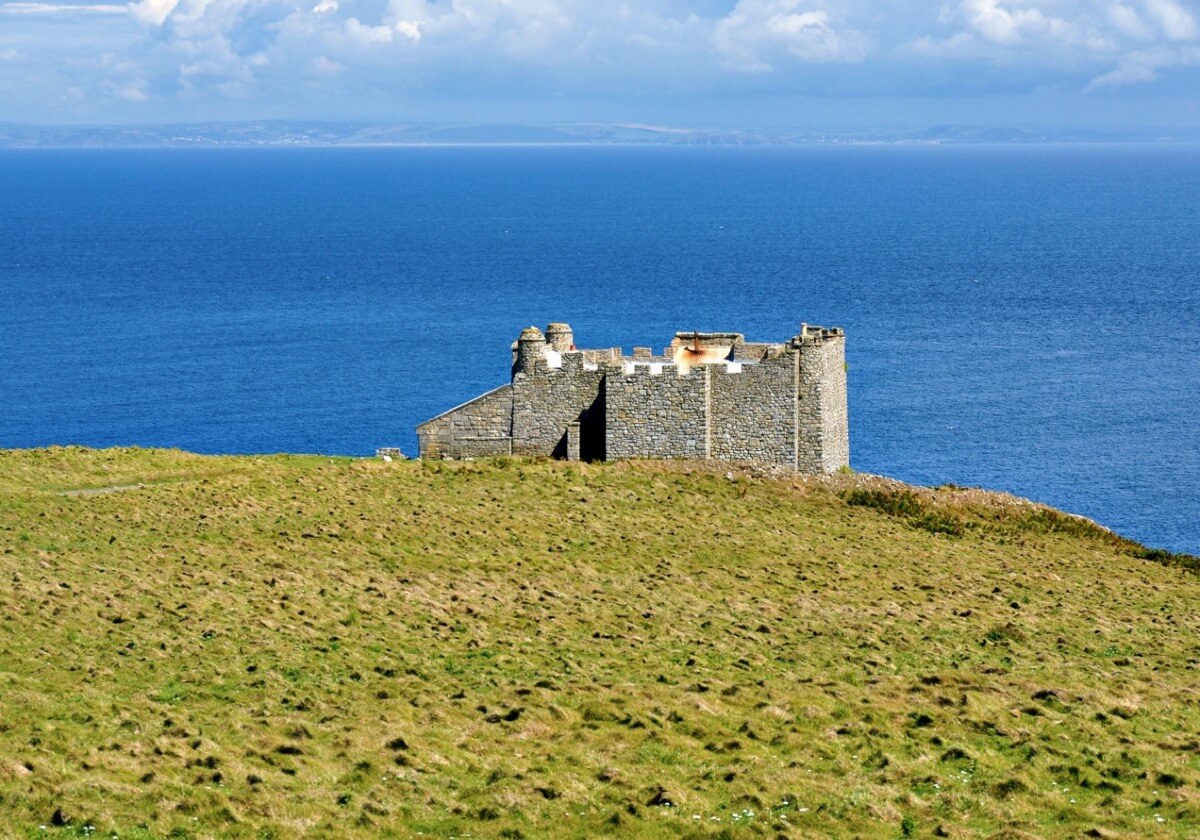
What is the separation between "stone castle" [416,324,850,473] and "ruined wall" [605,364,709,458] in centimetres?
3

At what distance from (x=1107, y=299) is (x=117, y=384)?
78.4m

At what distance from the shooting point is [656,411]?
45344 millimetres

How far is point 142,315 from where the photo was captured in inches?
4899

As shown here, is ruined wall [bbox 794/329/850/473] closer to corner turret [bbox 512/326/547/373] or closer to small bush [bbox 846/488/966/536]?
small bush [bbox 846/488/966/536]

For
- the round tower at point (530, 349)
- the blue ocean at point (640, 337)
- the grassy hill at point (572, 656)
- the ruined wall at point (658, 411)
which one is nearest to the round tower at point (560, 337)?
the round tower at point (530, 349)

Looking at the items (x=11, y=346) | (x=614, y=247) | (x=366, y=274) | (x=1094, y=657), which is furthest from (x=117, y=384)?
(x=614, y=247)

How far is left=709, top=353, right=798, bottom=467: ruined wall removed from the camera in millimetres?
45344

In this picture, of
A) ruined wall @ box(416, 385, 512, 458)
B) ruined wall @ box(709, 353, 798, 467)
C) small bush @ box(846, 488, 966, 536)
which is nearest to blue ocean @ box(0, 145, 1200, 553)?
small bush @ box(846, 488, 966, 536)

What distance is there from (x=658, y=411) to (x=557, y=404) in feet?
10.4

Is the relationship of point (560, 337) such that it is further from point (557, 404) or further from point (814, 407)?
point (814, 407)

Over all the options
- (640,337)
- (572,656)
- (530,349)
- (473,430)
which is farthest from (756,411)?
(640,337)

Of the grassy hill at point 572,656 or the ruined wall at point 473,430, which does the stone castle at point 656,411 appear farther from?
the grassy hill at point 572,656

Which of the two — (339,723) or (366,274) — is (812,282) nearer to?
(366,274)

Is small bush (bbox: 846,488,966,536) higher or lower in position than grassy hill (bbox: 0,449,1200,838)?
lower
